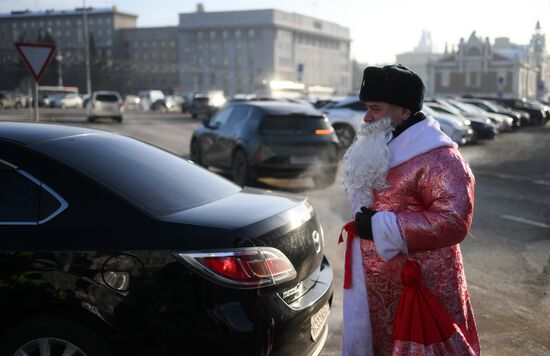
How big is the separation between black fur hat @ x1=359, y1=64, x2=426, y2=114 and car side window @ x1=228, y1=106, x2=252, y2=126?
862 centimetres

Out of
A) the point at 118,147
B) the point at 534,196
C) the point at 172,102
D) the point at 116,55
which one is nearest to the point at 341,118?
the point at 534,196

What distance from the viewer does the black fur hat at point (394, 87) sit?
2.52 metres

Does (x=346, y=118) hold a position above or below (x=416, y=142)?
below

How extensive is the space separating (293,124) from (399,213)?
8.56m

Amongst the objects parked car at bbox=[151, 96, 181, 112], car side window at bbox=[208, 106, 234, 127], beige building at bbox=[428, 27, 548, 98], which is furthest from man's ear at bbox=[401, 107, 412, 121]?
beige building at bbox=[428, 27, 548, 98]

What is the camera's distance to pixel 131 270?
2729mm

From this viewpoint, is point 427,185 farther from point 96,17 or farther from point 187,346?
point 96,17

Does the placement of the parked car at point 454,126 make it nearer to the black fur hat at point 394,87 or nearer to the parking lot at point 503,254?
the parking lot at point 503,254

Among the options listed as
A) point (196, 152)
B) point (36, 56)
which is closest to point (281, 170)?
point (196, 152)

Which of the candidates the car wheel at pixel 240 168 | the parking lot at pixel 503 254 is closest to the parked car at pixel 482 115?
the parking lot at pixel 503 254

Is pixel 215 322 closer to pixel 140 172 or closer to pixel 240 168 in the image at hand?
pixel 140 172

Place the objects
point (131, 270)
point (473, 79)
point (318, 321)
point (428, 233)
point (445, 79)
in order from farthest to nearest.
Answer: point (445, 79)
point (473, 79)
point (318, 321)
point (131, 270)
point (428, 233)

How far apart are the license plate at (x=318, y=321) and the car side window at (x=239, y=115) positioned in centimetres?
801

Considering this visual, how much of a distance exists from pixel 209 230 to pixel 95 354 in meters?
0.74
